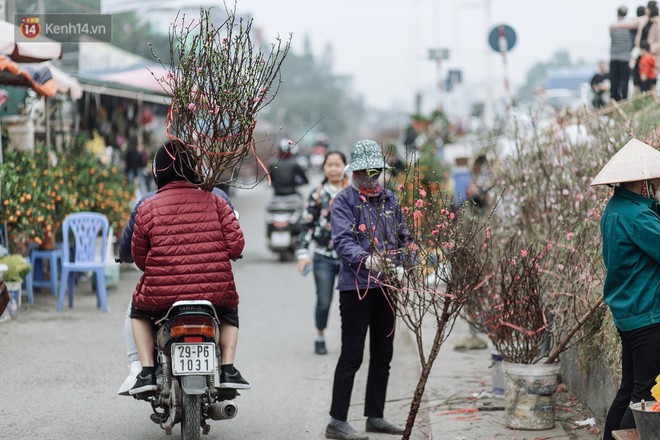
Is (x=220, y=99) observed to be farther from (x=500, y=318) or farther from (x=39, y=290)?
(x=39, y=290)

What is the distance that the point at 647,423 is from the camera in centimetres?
497

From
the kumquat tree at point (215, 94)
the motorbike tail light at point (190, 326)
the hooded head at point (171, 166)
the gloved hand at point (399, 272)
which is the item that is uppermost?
the kumquat tree at point (215, 94)

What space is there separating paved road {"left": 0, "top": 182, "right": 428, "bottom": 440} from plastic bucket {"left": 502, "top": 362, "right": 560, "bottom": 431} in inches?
26.1

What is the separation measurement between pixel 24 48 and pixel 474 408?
21.6 feet

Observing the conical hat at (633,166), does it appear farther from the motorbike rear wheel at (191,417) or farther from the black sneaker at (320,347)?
the black sneaker at (320,347)

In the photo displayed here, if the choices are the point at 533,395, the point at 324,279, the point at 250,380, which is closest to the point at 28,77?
the point at 324,279

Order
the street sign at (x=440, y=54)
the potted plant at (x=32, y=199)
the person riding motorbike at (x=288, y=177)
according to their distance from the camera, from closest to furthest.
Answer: the potted plant at (x=32, y=199) < the person riding motorbike at (x=288, y=177) < the street sign at (x=440, y=54)

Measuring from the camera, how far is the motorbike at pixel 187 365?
20.0ft

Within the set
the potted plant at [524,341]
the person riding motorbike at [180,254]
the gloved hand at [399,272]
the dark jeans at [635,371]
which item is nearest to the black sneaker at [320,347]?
the potted plant at [524,341]

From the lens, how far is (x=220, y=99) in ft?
20.8

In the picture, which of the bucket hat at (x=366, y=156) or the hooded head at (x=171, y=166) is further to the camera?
the bucket hat at (x=366, y=156)

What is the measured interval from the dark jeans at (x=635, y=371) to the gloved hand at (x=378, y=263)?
142 centimetres

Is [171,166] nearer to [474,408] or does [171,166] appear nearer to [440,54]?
[474,408]

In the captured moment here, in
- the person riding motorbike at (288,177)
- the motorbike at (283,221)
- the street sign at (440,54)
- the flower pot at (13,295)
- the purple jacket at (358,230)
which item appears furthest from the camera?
the street sign at (440,54)
